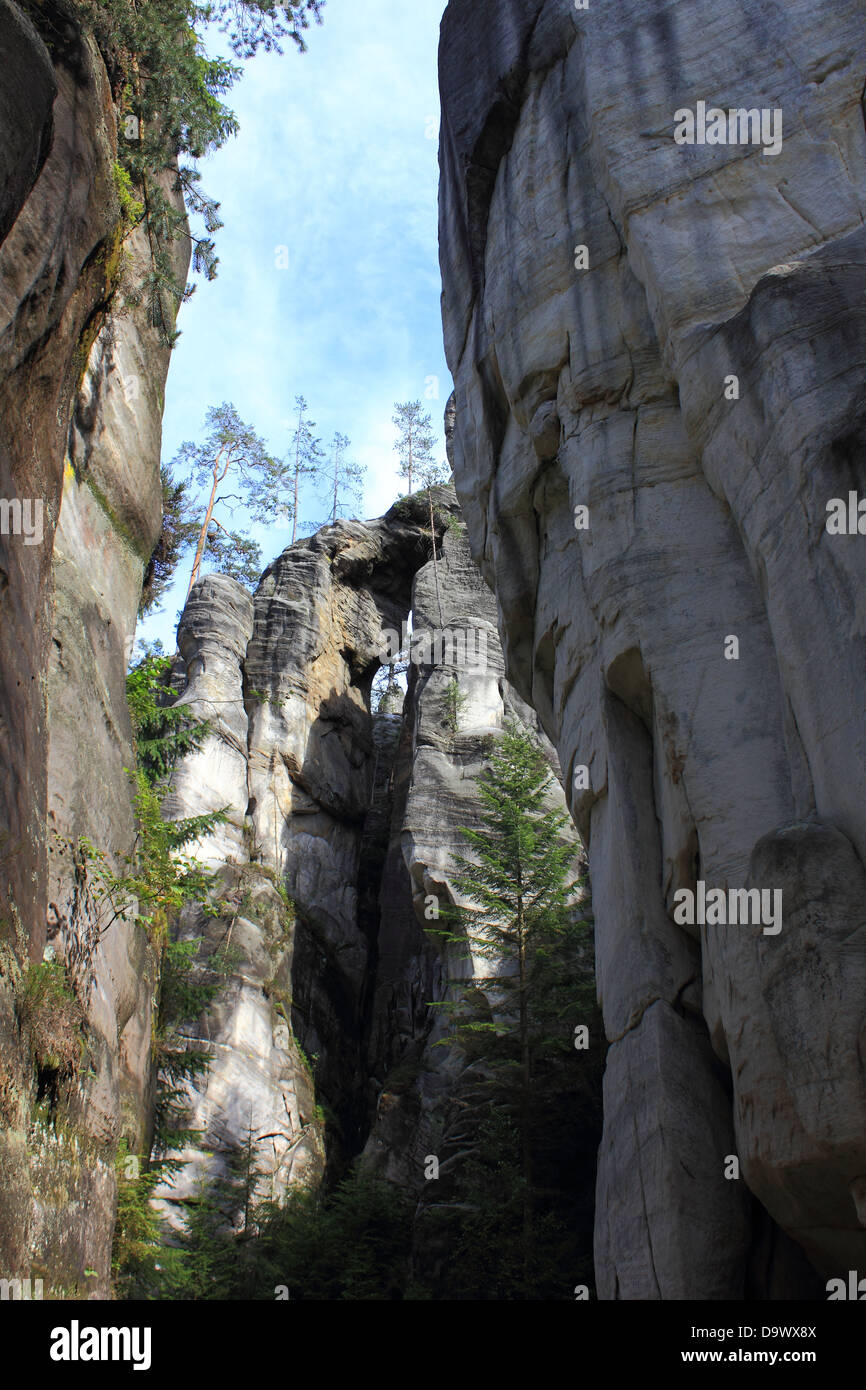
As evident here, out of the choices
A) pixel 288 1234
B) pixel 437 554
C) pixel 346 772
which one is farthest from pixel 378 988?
pixel 437 554

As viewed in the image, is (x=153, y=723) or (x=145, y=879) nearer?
(x=145, y=879)

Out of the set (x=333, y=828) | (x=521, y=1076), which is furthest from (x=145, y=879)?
(x=333, y=828)

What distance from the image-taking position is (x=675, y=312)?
12477 mm

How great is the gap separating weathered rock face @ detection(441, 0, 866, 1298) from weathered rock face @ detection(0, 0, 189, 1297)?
4.49 metres

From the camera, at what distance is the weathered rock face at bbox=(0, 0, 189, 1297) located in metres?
7.73

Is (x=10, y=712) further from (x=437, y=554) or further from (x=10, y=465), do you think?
(x=437, y=554)

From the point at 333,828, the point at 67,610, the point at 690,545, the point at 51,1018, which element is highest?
the point at 333,828

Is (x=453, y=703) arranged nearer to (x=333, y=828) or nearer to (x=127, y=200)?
(x=333, y=828)

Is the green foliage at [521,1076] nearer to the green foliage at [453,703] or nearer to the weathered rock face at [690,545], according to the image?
the weathered rock face at [690,545]

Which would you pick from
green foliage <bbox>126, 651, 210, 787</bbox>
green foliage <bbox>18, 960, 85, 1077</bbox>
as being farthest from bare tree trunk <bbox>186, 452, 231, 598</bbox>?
green foliage <bbox>18, 960, 85, 1077</bbox>

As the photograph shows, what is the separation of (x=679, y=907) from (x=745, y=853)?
916 millimetres

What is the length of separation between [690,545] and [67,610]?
5.95 m

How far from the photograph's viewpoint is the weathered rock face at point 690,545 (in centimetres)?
884

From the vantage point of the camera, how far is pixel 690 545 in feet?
39.3
